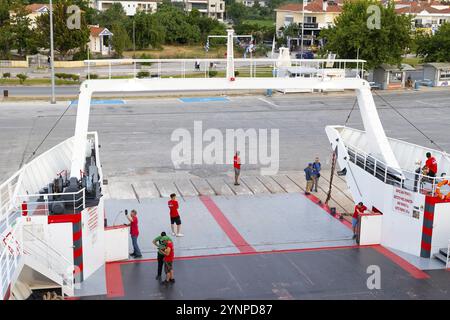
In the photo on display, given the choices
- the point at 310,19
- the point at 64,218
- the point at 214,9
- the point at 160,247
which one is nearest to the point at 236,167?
the point at 160,247

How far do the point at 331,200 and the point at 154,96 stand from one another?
25.3m

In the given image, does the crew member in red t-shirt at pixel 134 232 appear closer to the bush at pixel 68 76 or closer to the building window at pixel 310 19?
the bush at pixel 68 76

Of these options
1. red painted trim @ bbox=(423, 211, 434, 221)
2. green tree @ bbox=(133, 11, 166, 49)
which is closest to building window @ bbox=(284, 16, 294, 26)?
green tree @ bbox=(133, 11, 166, 49)

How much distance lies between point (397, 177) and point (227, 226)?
15.3 ft

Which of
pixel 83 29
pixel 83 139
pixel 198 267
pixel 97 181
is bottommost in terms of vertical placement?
pixel 198 267

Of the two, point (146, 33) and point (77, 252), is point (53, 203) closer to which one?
point (77, 252)

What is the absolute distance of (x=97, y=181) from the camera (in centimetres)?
1444

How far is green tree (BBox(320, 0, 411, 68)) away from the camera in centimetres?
4559

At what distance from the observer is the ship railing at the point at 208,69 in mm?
16594

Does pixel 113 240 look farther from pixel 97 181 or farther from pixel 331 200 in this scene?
pixel 331 200

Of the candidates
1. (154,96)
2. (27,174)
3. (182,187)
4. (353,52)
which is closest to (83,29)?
(154,96)

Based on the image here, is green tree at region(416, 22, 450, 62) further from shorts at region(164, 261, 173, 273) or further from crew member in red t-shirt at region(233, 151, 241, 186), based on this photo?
shorts at region(164, 261, 173, 273)

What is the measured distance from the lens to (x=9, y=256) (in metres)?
11.0

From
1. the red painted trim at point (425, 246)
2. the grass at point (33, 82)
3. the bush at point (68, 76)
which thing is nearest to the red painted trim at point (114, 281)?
the red painted trim at point (425, 246)
